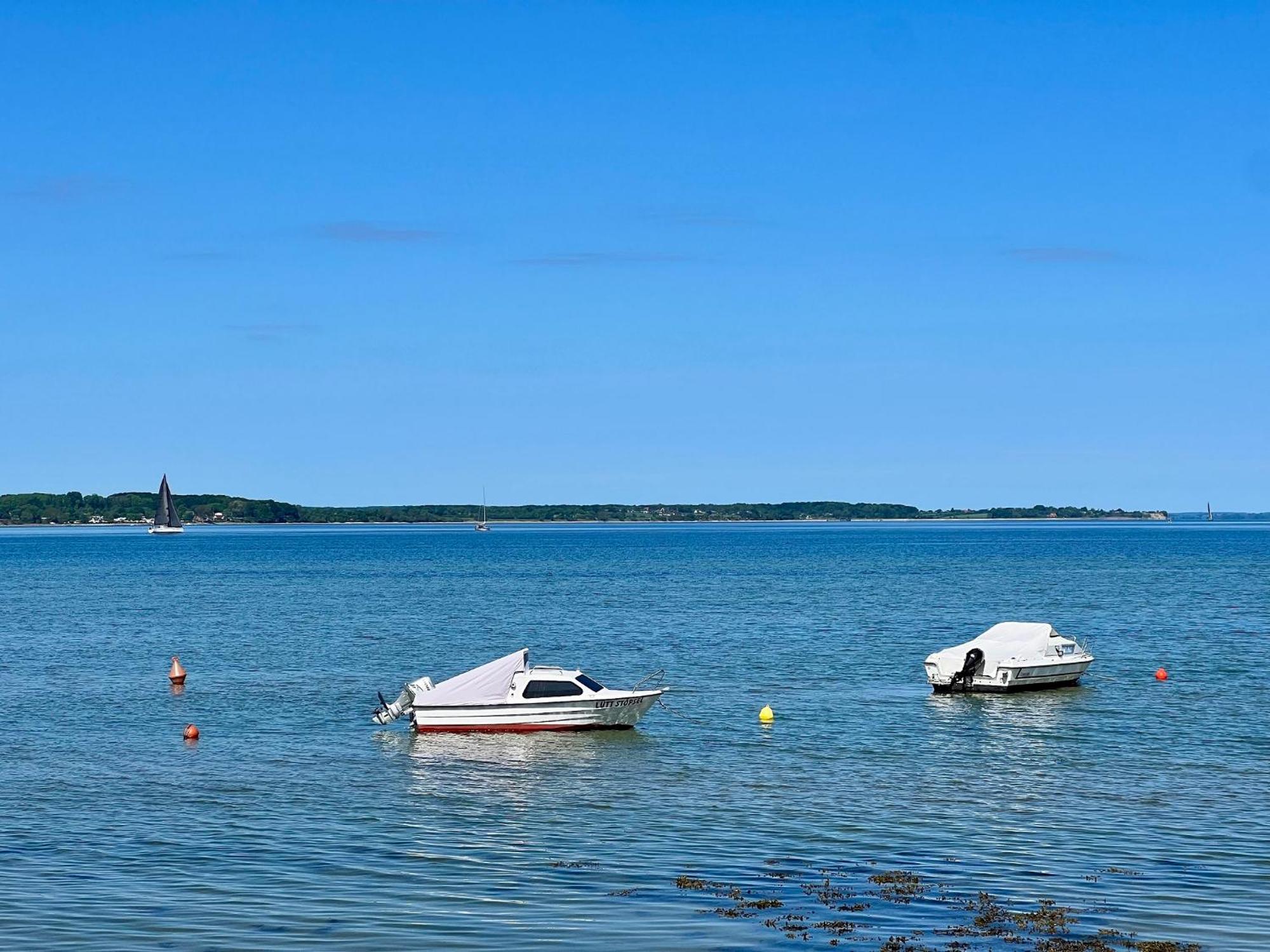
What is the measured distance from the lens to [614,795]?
36.4 metres

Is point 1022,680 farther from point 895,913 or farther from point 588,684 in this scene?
point 895,913

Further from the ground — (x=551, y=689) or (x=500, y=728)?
(x=551, y=689)

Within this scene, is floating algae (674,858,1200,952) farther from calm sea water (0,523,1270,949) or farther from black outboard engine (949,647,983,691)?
black outboard engine (949,647,983,691)

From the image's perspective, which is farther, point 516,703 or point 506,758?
point 516,703

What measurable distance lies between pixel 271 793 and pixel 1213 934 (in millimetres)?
22295

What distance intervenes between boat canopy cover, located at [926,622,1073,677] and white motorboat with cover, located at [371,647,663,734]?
1498 centimetres

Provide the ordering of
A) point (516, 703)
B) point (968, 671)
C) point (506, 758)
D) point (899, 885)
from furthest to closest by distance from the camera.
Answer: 1. point (968, 671)
2. point (516, 703)
3. point (506, 758)
4. point (899, 885)

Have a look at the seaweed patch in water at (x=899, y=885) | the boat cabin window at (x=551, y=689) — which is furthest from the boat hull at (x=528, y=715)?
the seaweed patch in water at (x=899, y=885)

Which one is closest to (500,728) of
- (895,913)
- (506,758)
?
(506,758)

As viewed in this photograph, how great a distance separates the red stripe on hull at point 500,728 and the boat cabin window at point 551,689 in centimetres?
95

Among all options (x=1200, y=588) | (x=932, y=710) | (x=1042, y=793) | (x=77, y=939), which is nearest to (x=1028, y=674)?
(x=932, y=710)

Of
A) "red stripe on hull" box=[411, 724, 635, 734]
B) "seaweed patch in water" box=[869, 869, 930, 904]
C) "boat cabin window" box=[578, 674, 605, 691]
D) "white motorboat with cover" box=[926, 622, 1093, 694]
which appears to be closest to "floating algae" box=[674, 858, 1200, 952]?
"seaweed patch in water" box=[869, 869, 930, 904]

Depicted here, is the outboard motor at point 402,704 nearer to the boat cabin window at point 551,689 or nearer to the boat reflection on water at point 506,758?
the boat reflection on water at point 506,758

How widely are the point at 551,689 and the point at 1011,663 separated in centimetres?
2085
